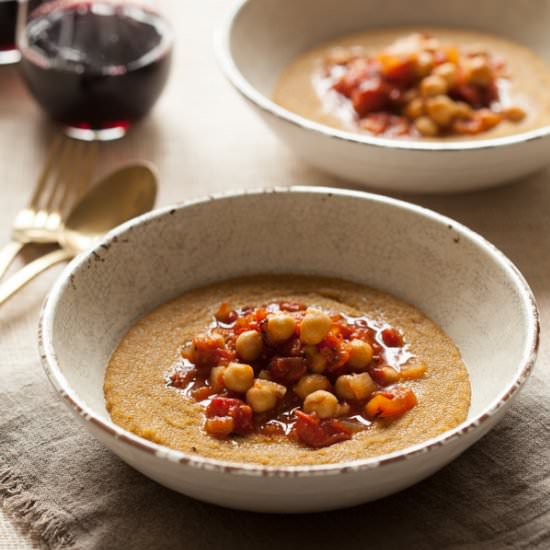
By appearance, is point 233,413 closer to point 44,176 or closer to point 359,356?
point 359,356

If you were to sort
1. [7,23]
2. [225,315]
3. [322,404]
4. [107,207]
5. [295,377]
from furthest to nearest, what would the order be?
[7,23], [107,207], [225,315], [295,377], [322,404]

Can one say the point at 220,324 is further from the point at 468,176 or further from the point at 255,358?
the point at 468,176

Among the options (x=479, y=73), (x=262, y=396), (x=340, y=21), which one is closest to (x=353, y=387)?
(x=262, y=396)

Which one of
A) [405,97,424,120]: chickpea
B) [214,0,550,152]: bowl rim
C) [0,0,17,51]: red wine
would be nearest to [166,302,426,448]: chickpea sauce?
[214,0,550,152]: bowl rim

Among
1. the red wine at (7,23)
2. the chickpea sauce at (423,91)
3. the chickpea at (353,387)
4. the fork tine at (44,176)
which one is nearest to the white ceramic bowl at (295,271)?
the chickpea at (353,387)

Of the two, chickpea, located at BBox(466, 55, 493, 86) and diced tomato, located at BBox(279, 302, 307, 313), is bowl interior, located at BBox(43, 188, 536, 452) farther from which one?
chickpea, located at BBox(466, 55, 493, 86)

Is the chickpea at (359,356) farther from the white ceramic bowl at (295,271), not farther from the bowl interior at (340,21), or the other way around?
the bowl interior at (340,21)

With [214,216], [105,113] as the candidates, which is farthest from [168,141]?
[214,216]
